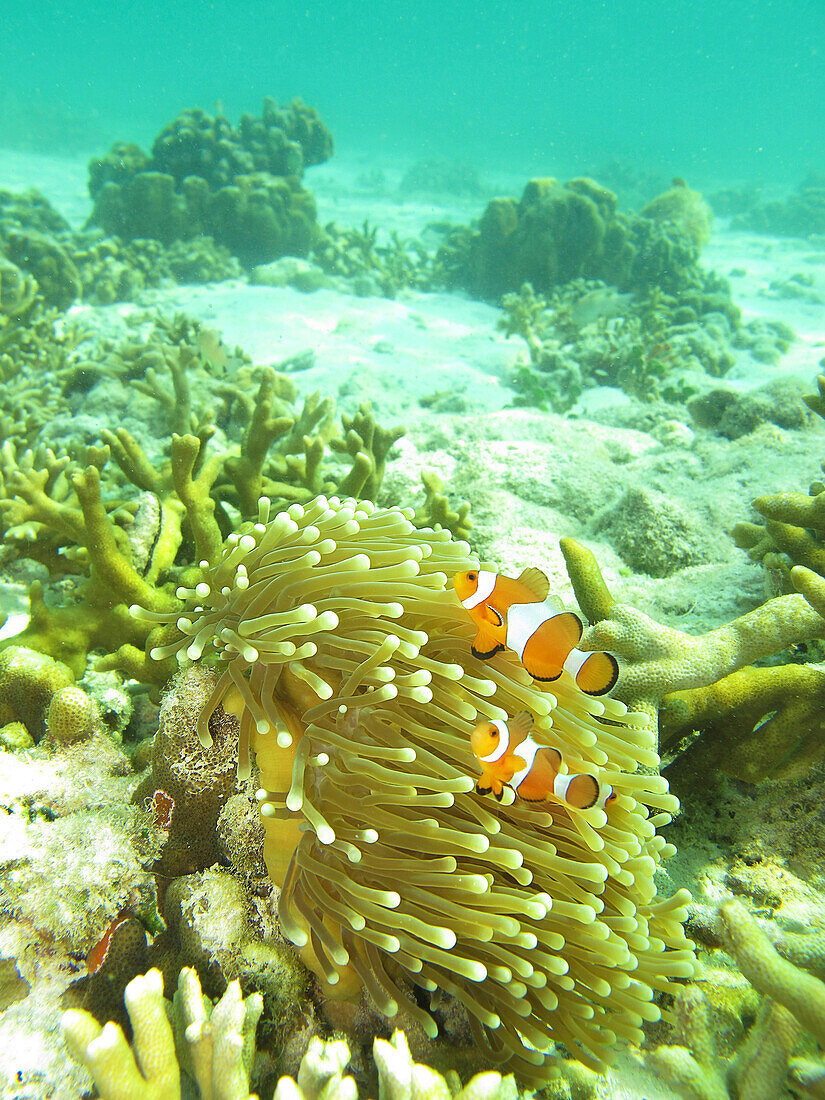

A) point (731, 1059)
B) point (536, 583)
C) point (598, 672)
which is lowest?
point (731, 1059)

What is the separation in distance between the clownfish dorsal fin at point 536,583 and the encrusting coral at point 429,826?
0.24m

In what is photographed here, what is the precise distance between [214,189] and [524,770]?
47.9 ft

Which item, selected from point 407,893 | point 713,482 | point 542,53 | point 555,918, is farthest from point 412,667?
point 542,53

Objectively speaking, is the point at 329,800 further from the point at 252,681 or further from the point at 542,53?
the point at 542,53

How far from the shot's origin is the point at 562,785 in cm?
125

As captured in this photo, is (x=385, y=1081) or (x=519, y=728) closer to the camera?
(x=385, y=1081)

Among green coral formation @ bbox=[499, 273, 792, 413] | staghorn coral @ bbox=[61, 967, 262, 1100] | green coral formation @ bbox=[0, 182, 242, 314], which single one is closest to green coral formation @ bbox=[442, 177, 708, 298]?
green coral formation @ bbox=[499, 273, 792, 413]

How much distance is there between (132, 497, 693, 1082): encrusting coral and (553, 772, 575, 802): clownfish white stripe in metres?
0.17

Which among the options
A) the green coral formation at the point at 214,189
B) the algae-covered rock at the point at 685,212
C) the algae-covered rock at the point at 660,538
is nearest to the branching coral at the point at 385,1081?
the algae-covered rock at the point at 660,538

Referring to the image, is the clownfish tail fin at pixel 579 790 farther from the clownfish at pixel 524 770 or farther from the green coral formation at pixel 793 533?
the green coral formation at pixel 793 533

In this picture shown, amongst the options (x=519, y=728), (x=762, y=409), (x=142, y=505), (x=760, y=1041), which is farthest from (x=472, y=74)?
(x=760, y=1041)

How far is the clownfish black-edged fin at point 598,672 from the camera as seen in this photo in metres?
1.34

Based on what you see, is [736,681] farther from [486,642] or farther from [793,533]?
[486,642]

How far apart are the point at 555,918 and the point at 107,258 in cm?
1226
